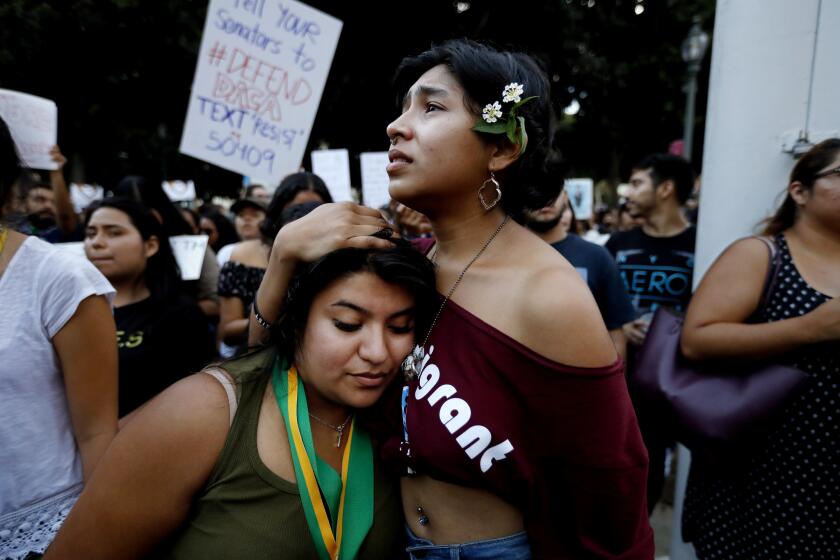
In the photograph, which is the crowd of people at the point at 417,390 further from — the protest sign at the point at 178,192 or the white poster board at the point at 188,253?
the protest sign at the point at 178,192

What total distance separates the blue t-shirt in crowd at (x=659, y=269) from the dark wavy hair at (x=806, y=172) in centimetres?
151

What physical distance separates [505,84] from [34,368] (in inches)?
64.4

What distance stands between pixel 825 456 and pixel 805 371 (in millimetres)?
313

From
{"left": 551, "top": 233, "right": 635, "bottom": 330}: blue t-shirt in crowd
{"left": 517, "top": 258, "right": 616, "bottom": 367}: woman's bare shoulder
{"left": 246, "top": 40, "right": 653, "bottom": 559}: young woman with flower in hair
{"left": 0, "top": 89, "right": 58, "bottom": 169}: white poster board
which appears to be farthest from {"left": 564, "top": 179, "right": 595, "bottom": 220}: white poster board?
{"left": 517, "top": 258, "right": 616, "bottom": 367}: woman's bare shoulder

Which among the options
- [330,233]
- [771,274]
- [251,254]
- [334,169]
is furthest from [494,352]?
[334,169]

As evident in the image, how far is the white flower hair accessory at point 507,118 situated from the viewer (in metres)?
1.43

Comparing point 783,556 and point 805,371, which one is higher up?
point 805,371

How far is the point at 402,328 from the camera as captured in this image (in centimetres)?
151

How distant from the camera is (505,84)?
1468 mm

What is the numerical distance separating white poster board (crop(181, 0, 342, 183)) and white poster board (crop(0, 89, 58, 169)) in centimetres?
81

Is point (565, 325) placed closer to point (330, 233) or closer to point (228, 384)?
point (330, 233)

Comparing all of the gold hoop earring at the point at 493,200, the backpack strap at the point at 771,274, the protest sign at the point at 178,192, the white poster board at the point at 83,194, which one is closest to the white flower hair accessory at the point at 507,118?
the gold hoop earring at the point at 493,200

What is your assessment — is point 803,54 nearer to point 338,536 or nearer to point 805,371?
point 805,371

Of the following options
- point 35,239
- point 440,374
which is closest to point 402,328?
point 440,374
